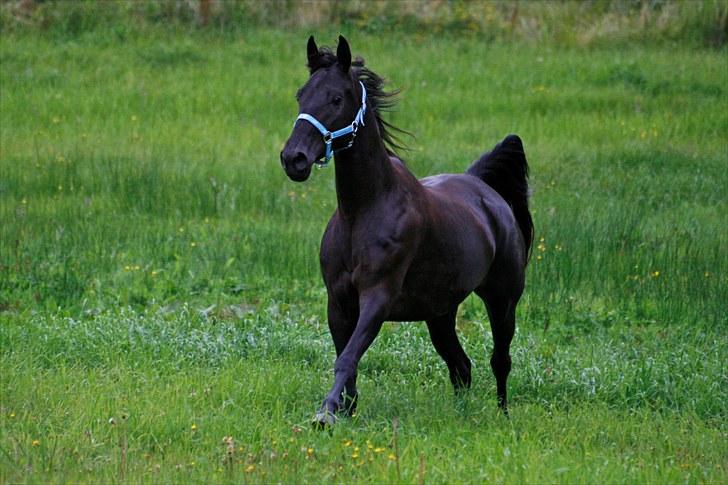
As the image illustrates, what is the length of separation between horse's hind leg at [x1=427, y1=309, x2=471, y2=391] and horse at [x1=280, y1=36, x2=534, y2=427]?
0.04 ft

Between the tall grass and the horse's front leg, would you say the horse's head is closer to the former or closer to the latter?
the horse's front leg

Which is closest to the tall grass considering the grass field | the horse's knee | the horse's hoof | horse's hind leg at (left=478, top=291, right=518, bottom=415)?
the grass field

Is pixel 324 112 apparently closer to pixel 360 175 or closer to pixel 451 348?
pixel 360 175

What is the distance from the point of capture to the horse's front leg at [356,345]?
5.88 metres

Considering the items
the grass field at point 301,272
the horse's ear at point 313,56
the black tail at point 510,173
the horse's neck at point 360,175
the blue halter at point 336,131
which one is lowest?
the grass field at point 301,272

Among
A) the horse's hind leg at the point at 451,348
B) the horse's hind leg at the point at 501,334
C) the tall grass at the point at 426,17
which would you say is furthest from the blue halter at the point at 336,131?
the tall grass at the point at 426,17

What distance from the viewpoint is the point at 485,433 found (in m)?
6.33

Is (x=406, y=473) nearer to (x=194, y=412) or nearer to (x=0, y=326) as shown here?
(x=194, y=412)

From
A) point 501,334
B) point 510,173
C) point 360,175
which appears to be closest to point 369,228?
point 360,175

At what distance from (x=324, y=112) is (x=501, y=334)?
7.20ft

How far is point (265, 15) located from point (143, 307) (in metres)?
13.2

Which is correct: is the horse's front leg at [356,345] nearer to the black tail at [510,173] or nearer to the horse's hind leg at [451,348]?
the horse's hind leg at [451,348]

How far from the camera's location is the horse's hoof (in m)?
5.86

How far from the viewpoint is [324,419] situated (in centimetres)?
587
